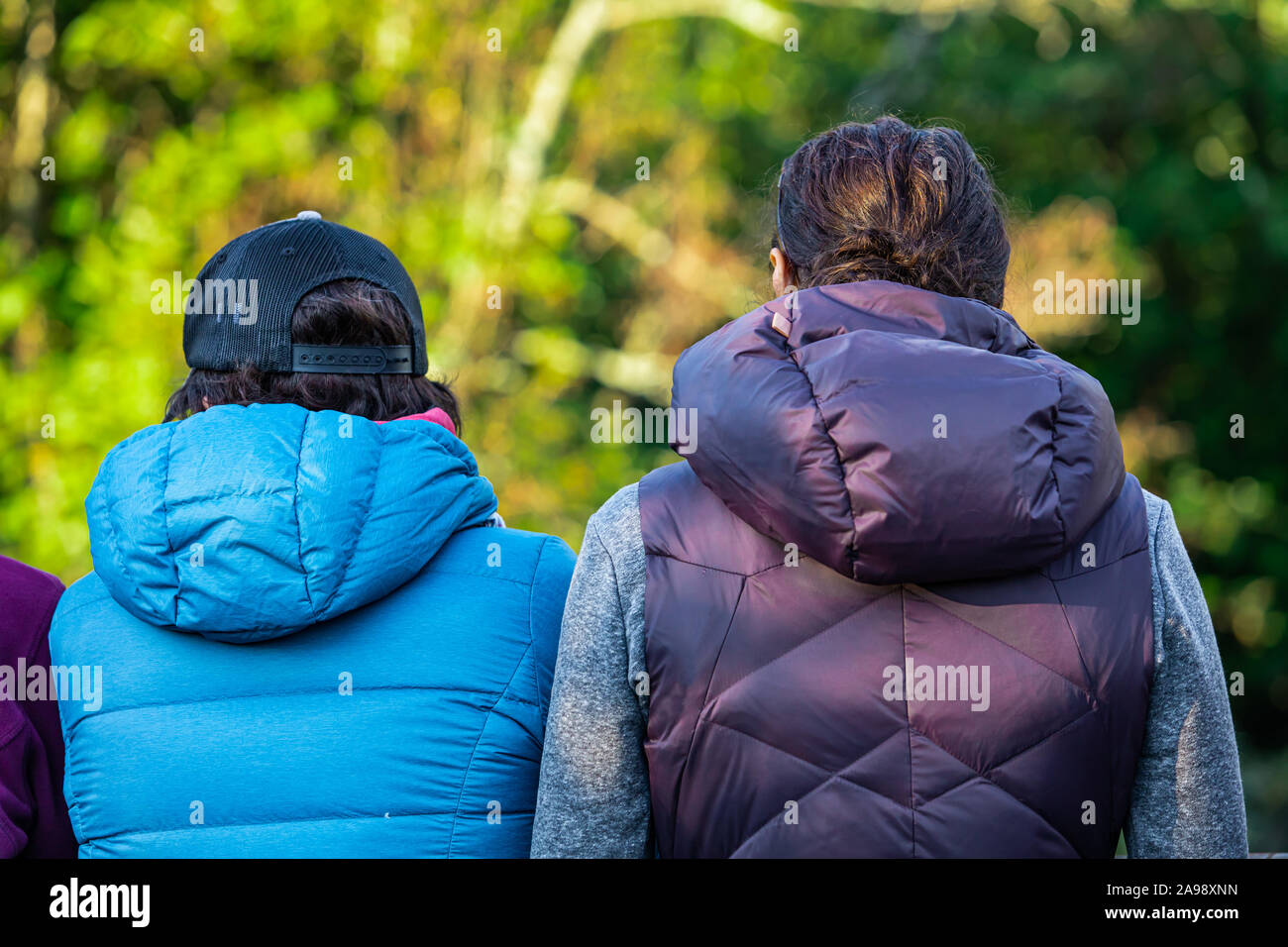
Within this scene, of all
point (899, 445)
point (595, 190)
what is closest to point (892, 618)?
point (899, 445)

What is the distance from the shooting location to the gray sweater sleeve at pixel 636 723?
1489 millimetres

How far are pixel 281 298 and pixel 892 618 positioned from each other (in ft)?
3.20

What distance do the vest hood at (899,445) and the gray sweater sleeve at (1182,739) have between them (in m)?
0.14

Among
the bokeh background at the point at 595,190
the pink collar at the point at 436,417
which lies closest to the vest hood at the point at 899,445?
the pink collar at the point at 436,417

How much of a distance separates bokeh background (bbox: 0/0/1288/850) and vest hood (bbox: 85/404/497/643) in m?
4.13

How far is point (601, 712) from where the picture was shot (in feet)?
4.97

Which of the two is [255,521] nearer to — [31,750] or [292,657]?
[292,657]

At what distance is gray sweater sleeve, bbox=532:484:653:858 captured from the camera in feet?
4.91

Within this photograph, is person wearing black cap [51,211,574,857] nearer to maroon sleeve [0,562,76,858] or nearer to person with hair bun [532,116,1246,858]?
maroon sleeve [0,562,76,858]

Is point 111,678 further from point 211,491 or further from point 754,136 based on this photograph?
point 754,136

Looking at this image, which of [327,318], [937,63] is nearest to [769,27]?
[937,63]

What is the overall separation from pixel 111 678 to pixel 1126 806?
126 centimetres

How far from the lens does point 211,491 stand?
151cm

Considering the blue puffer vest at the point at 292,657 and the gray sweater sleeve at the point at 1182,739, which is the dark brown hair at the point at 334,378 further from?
the gray sweater sleeve at the point at 1182,739
